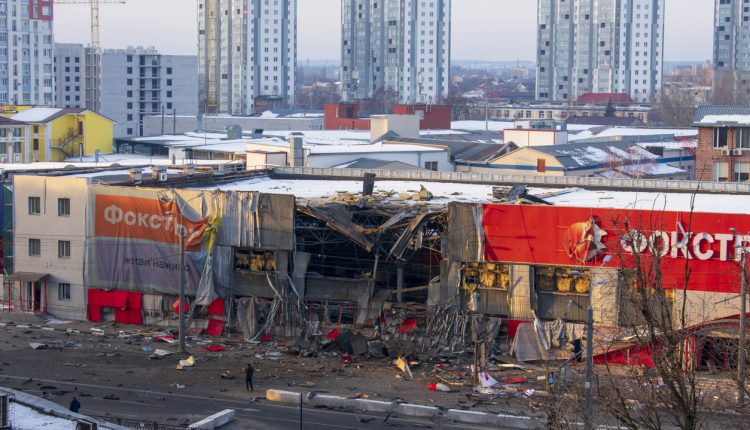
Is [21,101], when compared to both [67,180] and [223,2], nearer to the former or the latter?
[223,2]

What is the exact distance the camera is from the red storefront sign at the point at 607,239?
26.8 meters

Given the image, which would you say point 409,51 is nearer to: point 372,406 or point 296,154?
point 296,154

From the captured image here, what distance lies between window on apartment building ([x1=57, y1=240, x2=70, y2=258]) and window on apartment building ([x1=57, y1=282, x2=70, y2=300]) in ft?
2.38

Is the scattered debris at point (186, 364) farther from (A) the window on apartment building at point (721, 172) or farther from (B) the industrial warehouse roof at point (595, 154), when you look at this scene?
(B) the industrial warehouse roof at point (595, 154)

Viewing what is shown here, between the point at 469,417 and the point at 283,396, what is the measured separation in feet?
11.9

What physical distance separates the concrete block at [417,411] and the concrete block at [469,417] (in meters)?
0.27

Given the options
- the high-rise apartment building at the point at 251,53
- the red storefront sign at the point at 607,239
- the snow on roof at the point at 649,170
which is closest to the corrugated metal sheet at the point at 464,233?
the red storefront sign at the point at 607,239

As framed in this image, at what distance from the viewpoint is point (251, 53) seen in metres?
148

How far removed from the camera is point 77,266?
33312 millimetres

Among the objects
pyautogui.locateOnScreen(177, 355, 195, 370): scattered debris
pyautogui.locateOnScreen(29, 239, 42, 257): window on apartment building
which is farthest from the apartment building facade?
pyautogui.locateOnScreen(177, 355, 195, 370): scattered debris

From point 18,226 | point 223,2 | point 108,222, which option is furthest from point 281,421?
point 223,2

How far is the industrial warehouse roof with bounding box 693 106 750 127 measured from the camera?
43125 mm

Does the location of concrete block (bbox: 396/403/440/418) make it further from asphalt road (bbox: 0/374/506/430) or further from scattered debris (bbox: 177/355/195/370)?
scattered debris (bbox: 177/355/195/370)

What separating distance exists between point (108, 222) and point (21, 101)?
3296 inches
